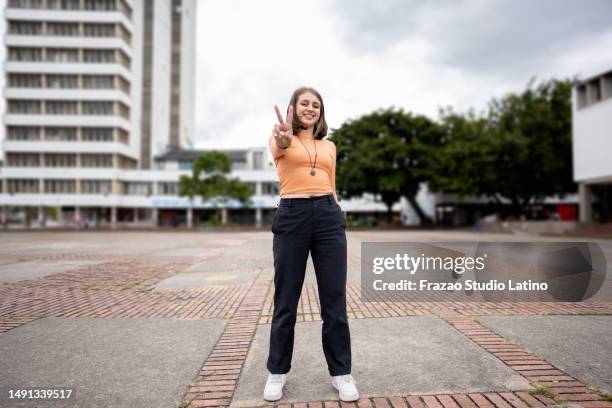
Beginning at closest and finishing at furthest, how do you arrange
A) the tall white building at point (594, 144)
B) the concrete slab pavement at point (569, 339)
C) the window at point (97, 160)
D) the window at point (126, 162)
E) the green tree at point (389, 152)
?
the concrete slab pavement at point (569, 339) → the tall white building at point (594, 144) → the green tree at point (389, 152) → the window at point (97, 160) → the window at point (126, 162)

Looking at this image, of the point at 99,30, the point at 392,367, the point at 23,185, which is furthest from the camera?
the point at 99,30

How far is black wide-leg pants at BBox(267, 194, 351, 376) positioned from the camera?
8.52 ft

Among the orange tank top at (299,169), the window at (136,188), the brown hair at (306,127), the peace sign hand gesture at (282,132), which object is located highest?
the window at (136,188)

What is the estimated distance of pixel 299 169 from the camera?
8.77 feet

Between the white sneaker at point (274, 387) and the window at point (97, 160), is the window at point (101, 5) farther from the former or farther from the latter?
the white sneaker at point (274, 387)

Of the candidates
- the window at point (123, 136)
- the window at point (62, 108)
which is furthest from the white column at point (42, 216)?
the window at point (123, 136)

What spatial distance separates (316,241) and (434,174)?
36.2 metres

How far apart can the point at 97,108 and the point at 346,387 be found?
2266 inches

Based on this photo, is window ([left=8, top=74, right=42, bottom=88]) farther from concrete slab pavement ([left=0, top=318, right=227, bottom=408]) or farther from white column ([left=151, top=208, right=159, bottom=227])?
concrete slab pavement ([left=0, top=318, right=227, bottom=408])

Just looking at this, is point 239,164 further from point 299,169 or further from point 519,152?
point 299,169

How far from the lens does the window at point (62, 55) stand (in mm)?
Answer: 50875

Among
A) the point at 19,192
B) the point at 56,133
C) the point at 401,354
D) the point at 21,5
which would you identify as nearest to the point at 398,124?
the point at 401,354

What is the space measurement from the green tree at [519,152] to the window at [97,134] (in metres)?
39.9

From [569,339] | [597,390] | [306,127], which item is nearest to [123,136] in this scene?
[306,127]
